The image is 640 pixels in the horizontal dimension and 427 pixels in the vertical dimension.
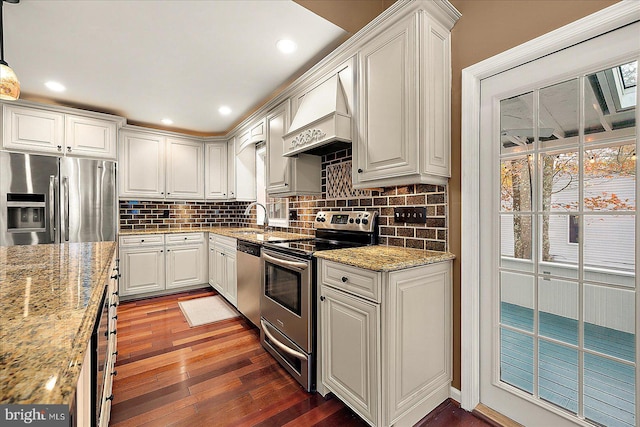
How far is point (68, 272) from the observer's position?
3.98ft

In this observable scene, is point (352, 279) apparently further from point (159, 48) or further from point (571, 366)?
point (159, 48)

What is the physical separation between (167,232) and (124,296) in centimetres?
94

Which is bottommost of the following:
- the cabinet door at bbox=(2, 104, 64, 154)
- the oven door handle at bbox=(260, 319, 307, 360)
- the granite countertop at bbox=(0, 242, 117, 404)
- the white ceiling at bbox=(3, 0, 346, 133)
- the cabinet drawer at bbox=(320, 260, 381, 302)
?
the oven door handle at bbox=(260, 319, 307, 360)

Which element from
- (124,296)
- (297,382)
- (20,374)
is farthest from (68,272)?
(124,296)

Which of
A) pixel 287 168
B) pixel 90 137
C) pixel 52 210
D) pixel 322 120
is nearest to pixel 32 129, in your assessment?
pixel 90 137

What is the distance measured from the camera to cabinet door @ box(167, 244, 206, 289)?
13.0 ft

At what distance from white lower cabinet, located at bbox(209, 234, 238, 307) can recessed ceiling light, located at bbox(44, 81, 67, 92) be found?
2243mm

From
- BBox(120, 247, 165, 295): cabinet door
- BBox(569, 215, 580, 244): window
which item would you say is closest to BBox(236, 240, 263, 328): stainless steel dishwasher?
BBox(120, 247, 165, 295): cabinet door

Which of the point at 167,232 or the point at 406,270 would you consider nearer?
the point at 406,270

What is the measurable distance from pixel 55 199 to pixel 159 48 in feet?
7.02

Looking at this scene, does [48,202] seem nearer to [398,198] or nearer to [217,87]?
[217,87]

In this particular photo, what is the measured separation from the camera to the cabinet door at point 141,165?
393cm

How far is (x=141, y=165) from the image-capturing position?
159 inches

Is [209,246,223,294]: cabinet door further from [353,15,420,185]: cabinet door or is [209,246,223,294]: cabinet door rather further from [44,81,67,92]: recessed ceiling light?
[353,15,420,185]: cabinet door
